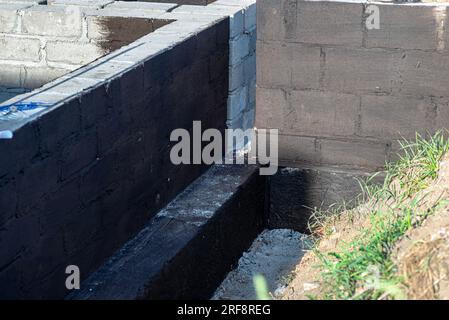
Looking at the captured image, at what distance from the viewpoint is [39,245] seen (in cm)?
419

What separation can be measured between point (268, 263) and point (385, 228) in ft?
5.39

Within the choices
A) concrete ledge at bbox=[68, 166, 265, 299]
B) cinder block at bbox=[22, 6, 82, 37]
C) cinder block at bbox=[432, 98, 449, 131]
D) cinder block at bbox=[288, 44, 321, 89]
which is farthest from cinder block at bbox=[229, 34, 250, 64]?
cinder block at bbox=[432, 98, 449, 131]

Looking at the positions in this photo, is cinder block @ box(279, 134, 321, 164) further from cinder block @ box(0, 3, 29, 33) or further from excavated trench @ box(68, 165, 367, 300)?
cinder block @ box(0, 3, 29, 33)

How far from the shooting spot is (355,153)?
6.38 m

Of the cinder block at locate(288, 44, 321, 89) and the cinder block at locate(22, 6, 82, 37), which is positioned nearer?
the cinder block at locate(288, 44, 321, 89)

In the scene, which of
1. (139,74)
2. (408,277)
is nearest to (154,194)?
(139,74)

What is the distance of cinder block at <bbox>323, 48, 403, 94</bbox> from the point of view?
6113mm

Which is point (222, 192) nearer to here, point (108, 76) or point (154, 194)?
point (154, 194)

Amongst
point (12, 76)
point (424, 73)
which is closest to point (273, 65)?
point (424, 73)

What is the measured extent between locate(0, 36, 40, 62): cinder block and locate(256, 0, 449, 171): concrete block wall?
68.2 inches

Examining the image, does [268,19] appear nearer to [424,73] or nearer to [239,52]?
[239,52]

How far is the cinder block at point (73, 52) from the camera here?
21.8ft

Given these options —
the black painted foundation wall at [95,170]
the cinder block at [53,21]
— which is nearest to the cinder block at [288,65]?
the black painted foundation wall at [95,170]
